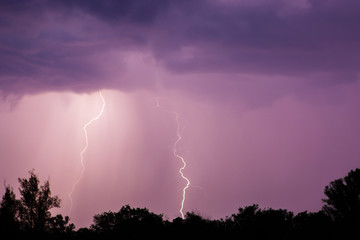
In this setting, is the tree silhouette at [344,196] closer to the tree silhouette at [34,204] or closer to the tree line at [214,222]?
the tree line at [214,222]

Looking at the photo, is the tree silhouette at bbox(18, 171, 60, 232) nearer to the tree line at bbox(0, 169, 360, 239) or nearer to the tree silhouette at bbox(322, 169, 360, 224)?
the tree line at bbox(0, 169, 360, 239)

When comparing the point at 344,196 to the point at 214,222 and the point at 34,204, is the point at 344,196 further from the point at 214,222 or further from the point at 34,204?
the point at 34,204

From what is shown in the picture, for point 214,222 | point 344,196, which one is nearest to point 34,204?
point 214,222

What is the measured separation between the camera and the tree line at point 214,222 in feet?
165

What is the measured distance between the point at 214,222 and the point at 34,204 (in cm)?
2340

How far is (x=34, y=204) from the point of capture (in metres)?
59.5

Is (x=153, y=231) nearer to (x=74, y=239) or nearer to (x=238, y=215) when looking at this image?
(x=74, y=239)

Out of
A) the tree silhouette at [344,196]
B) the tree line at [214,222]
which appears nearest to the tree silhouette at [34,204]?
the tree line at [214,222]

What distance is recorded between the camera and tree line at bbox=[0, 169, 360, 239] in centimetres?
5028

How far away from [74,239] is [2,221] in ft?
29.4

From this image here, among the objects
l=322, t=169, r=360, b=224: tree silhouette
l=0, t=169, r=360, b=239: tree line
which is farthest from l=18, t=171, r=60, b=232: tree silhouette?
l=322, t=169, r=360, b=224: tree silhouette

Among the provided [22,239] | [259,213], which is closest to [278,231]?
[259,213]

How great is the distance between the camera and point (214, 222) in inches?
2234

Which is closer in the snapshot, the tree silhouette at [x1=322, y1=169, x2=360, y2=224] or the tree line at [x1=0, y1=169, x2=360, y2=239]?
the tree line at [x1=0, y1=169, x2=360, y2=239]
